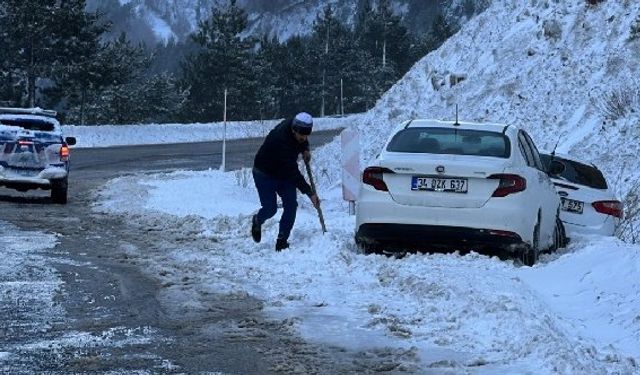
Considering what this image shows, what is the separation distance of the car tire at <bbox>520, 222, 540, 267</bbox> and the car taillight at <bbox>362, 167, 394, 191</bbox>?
1.52 m

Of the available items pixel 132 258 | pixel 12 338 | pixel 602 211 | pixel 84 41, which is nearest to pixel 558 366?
pixel 12 338

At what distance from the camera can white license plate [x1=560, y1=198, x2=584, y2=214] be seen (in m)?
12.4

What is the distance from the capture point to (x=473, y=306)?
708 cm

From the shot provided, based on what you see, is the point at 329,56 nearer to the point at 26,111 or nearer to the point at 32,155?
the point at 26,111

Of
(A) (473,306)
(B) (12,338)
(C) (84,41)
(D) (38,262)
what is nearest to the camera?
(B) (12,338)

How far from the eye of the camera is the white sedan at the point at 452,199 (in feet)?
31.4

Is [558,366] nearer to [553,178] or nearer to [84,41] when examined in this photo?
[553,178]

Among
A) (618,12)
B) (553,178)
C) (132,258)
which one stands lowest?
(132,258)

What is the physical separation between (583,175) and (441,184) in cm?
396

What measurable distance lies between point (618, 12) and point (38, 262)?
17555 mm

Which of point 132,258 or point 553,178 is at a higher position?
point 553,178

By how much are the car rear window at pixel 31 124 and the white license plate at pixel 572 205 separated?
9.55m

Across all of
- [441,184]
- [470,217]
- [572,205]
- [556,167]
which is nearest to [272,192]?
[441,184]

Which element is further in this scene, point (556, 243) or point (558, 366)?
point (556, 243)
